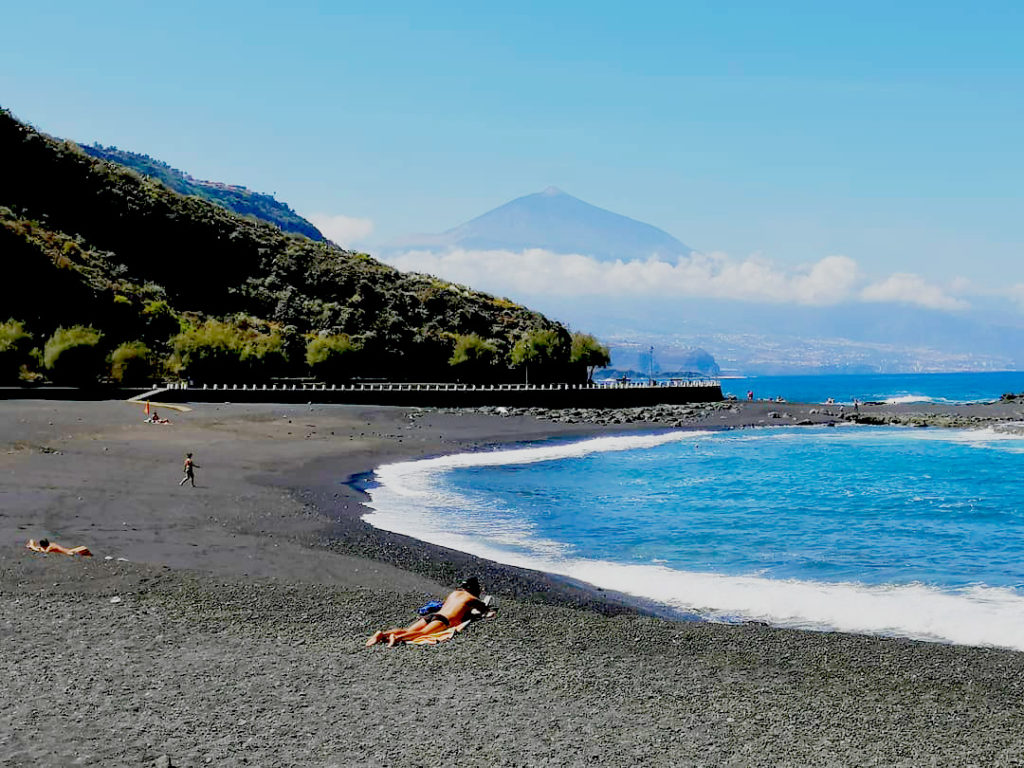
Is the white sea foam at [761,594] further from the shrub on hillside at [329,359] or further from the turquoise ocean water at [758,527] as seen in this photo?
the shrub on hillside at [329,359]

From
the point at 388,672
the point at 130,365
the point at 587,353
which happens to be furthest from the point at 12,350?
the point at 388,672

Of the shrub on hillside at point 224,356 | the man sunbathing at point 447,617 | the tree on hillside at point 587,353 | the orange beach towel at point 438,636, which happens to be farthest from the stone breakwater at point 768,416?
the orange beach towel at point 438,636

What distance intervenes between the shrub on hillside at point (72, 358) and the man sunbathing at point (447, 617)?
48.8m

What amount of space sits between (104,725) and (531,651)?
5598 mm

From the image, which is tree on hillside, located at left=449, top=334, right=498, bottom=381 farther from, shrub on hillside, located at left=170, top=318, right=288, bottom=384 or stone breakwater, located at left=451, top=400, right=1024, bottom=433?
shrub on hillside, located at left=170, top=318, right=288, bottom=384

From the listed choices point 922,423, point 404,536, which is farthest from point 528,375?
point 404,536

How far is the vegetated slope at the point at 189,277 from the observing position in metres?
76.9

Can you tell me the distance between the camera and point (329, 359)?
74.4 meters

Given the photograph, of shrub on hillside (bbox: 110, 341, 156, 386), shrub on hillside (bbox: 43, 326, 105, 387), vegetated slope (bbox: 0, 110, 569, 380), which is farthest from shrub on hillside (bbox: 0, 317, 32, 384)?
vegetated slope (bbox: 0, 110, 569, 380)

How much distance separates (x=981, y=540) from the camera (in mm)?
24891

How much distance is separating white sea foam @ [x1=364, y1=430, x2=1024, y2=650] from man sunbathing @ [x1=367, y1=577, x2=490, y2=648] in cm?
399

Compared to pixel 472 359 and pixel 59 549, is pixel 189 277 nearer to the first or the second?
pixel 472 359

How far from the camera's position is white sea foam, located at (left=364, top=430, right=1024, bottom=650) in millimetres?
15664

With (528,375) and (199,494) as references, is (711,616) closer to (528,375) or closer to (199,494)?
(199,494)
